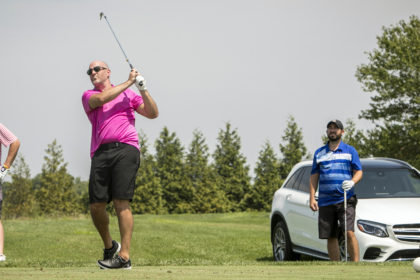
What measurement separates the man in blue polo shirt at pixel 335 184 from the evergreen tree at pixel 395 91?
29.8 meters

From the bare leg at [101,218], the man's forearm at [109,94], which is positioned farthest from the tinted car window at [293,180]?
the man's forearm at [109,94]

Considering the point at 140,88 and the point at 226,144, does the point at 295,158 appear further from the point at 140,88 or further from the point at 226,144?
the point at 140,88

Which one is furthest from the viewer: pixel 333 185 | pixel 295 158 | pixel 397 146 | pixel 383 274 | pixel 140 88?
pixel 295 158

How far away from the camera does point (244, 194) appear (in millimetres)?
70312

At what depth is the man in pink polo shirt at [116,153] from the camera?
728 centimetres

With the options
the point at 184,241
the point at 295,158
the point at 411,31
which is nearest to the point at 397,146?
the point at 411,31

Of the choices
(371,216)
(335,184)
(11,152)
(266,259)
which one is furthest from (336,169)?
(266,259)

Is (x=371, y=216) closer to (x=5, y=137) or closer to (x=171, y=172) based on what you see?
(x=5, y=137)

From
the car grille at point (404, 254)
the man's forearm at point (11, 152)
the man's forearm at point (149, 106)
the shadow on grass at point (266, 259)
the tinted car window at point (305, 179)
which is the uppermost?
the man's forearm at point (149, 106)

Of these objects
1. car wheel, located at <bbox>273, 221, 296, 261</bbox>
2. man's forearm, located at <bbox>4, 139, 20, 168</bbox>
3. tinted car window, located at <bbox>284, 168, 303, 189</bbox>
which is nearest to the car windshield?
tinted car window, located at <bbox>284, 168, 303, 189</bbox>

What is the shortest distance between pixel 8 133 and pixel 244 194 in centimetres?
6166

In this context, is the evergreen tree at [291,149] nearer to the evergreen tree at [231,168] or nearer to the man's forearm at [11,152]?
the evergreen tree at [231,168]

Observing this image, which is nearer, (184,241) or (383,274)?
(383,274)

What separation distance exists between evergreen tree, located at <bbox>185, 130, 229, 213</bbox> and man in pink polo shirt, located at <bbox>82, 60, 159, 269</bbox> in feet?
198
